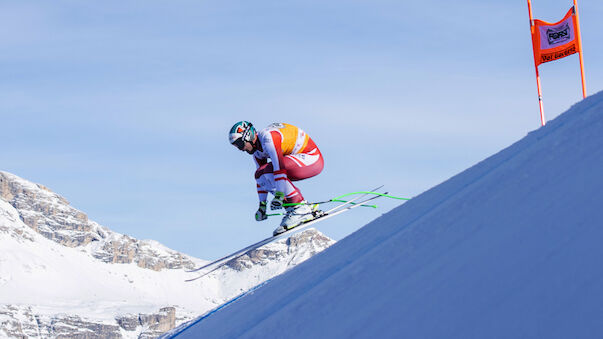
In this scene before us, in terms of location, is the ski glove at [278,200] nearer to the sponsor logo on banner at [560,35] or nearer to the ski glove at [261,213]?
the ski glove at [261,213]

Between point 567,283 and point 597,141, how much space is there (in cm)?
144

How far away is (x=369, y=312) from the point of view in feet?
12.0

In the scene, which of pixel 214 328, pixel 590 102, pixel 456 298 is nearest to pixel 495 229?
pixel 456 298

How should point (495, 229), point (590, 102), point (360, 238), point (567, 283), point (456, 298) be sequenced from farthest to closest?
1. point (360, 238)
2. point (590, 102)
3. point (495, 229)
4. point (456, 298)
5. point (567, 283)

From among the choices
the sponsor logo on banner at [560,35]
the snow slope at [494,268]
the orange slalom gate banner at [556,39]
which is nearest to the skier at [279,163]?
the snow slope at [494,268]

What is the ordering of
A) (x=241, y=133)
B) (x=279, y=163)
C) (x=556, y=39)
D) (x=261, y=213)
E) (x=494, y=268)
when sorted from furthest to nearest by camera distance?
(x=556, y=39) → (x=261, y=213) → (x=279, y=163) → (x=241, y=133) → (x=494, y=268)

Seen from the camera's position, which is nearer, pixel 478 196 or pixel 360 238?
pixel 478 196

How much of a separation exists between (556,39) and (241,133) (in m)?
7.56

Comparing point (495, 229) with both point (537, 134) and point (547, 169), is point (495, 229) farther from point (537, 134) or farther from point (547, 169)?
point (537, 134)

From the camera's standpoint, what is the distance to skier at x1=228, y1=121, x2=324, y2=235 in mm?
11852

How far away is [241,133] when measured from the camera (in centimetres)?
1175

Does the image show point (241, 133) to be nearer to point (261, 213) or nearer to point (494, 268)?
point (261, 213)

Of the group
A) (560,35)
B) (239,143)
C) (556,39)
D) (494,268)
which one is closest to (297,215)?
(239,143)

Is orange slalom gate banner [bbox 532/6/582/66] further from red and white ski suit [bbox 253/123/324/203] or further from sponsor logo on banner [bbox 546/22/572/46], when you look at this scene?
red and white ski suit [bbox 253/123/324/203]
